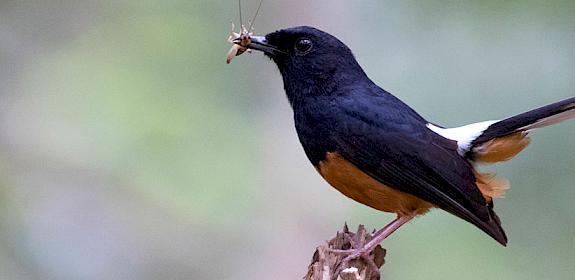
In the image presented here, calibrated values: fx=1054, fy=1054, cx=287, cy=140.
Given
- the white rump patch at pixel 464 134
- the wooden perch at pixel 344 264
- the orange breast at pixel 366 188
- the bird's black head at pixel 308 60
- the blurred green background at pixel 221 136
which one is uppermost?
the blurred green background at pixel 221 136

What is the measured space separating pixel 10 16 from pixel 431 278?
3445 millimetres

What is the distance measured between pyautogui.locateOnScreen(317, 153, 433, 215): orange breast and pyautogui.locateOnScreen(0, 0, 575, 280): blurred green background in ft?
3.86

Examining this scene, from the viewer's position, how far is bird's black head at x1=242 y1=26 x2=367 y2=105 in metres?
4.88

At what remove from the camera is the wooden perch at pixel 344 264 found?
14.1 feet

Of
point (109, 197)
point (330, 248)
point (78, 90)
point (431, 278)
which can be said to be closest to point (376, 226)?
point (431, 278)

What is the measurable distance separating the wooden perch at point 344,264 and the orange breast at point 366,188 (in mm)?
159

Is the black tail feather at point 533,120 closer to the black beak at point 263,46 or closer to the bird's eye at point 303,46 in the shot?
the bird's eye at point 303,46

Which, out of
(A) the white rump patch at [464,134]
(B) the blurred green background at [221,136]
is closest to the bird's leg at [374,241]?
(A) the white rump patch at [464,134]

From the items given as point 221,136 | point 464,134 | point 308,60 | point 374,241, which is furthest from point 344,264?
point 221,136

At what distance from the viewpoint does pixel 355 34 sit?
6.82m

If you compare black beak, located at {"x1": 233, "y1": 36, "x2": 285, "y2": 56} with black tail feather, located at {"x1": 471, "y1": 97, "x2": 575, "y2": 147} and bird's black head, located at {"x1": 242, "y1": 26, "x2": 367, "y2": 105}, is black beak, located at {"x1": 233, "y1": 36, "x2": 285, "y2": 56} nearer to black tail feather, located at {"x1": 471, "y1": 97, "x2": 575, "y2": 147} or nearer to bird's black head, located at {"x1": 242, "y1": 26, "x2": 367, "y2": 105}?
bird's black head, located at {"x1": 242, "y1": 26, "x2": 367, "y2": 105}

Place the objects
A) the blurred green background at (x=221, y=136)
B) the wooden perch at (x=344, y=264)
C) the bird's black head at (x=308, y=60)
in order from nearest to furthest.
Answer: the wooden perch at (x=344, y=264) < the bird's black head at (x=308, y=60) < the blurred green background at (x=221, y=136)

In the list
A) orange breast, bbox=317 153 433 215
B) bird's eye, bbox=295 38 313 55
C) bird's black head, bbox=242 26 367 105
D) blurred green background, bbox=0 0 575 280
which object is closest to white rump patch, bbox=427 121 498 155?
orange breast, bbox=317 153 433 215

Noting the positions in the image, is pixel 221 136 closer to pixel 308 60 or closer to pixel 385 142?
pixel 308 60
